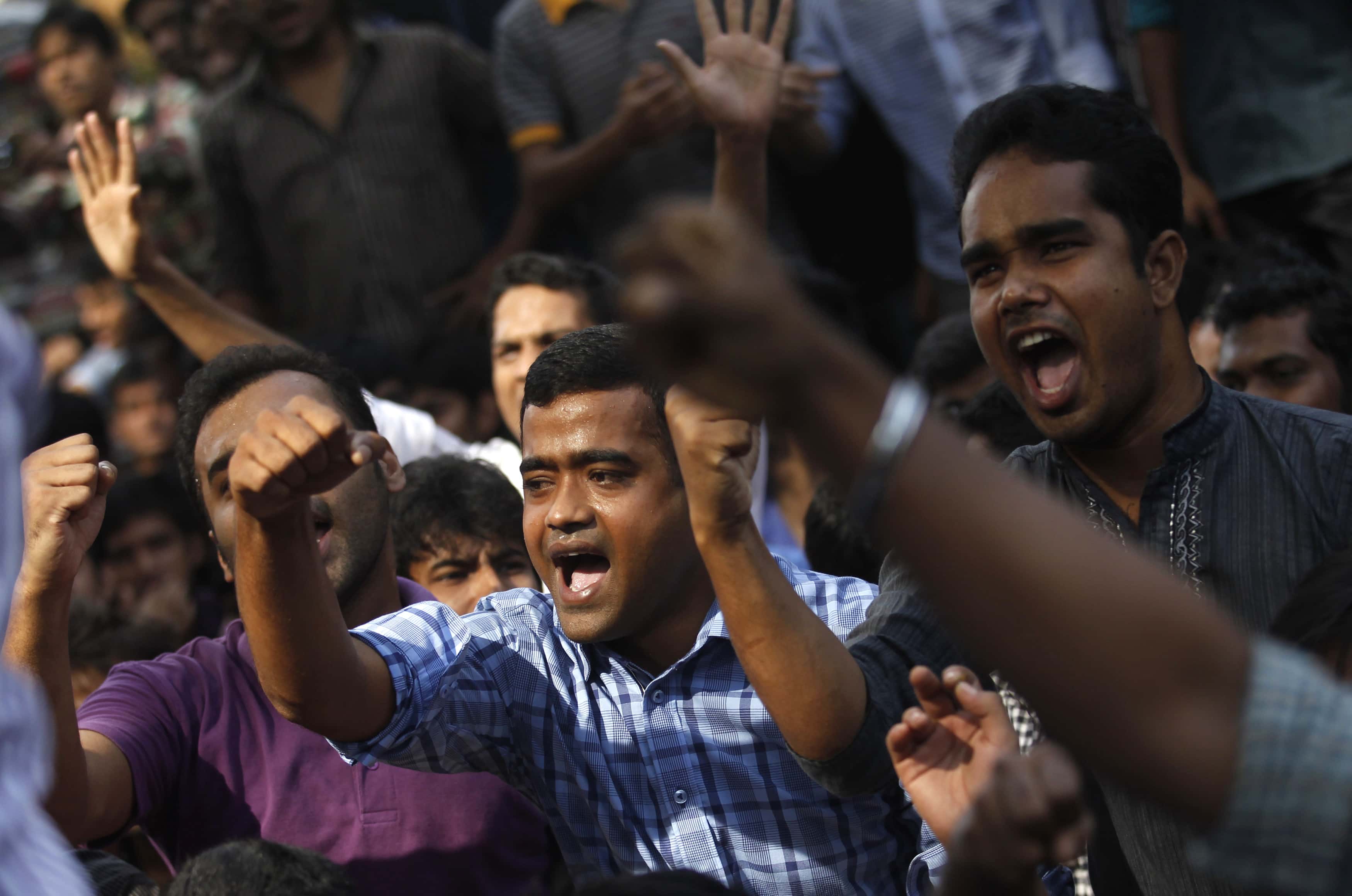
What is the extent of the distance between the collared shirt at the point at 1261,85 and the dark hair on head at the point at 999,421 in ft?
5.61

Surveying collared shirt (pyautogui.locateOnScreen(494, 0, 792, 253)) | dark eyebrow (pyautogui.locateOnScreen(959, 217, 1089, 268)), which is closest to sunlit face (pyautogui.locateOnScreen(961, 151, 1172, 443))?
dark eyebrow (pyautogui.locateOnScreen(959, 217, 1089, 268))

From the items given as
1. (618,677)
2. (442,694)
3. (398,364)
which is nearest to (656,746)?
(618,677)

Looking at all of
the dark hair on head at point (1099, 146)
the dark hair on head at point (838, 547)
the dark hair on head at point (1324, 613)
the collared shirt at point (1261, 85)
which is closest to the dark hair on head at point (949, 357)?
the dark hair on head at point (838, 547)

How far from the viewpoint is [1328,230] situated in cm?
480

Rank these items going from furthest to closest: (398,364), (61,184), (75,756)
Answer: (61,184) → (398,364) → (75,756)

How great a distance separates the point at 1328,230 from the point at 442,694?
358 cm

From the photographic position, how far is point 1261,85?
4918 millimetres

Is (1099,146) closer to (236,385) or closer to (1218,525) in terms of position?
(1218,525)

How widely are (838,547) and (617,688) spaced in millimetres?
1368

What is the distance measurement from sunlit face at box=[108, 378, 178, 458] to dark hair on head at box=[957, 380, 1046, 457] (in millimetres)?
3790

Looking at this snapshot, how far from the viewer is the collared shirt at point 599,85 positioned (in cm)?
536

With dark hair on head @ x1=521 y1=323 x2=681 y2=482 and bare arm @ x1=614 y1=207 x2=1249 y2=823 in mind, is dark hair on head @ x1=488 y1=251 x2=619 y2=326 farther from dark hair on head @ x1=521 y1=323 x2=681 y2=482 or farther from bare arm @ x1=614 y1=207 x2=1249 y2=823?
bare arm @ x1=614 y1=207 x2=1249 y2=823

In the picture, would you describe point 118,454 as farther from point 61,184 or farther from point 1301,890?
point 1301,890

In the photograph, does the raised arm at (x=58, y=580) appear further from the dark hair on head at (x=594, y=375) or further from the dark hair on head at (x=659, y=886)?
the dark hair on head at (x=659, y=886)
